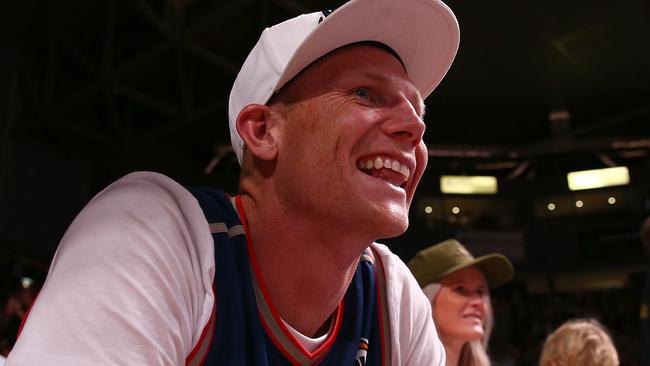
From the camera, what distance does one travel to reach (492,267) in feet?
10.4

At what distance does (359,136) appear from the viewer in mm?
1192

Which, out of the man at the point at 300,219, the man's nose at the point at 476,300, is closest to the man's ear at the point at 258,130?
the man at the point at 300,219

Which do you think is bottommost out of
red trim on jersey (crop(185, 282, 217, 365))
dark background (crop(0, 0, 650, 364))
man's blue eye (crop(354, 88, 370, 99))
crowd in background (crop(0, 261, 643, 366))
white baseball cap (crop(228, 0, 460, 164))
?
red trim on jersey (crop(185, 282, 217, 365))

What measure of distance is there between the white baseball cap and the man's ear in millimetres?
21

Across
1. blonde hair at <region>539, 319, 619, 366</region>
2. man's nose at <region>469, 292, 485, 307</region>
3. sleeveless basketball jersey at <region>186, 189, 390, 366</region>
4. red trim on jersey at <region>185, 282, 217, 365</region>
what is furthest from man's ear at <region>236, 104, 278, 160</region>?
blonde hair at <region>539, 319, 619, 366</region>

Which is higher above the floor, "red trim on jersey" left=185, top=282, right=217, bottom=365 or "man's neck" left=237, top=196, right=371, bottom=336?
"man's neck" left=237, top=196, right=371, bottom=336

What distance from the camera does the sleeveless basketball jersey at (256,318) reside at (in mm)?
1055

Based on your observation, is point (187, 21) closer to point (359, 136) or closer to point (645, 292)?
point (645, 292)

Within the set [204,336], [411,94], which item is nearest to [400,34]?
[411,94]

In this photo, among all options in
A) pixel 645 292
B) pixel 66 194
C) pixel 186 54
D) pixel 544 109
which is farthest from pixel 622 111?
pixel 645 292

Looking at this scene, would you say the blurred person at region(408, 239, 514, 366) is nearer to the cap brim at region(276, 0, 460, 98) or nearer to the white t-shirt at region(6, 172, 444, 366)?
the cap brim at region(276, 0, 460, 98)

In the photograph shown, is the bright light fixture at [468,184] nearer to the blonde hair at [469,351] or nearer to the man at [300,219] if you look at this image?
the blonde hair at [469,351]

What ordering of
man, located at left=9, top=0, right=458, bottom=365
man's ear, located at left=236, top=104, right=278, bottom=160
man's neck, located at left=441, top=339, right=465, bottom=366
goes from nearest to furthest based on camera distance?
man, located at left=9, top=0, right=458, bottom=365 → man's ear, located at left=236, top=104, right=278, bottom=160 → man's neck, located at left=441, top=339, right=465, bottom=366

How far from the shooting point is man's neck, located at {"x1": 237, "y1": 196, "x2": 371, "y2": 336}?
1204mm
